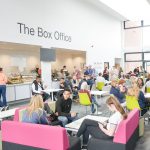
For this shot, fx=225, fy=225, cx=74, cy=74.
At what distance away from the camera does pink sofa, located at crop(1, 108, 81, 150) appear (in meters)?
2.99

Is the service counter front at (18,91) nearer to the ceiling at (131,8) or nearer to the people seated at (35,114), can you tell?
the people seated at (35,114)

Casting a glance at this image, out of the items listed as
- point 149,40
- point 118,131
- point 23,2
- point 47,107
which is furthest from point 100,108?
point 149,40

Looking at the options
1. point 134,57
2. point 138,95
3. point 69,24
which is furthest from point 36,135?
point 134,57

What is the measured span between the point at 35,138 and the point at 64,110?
1.65 metres

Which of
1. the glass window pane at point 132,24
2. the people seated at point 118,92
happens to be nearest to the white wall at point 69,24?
the glass window pane at point 132,24

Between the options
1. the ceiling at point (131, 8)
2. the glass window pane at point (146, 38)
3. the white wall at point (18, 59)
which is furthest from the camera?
the glass window pane at point (146, 38)

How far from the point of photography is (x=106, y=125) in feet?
12.0

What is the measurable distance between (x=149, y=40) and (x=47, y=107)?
15.2m

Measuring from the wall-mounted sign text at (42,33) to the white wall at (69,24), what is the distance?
14 centimetres

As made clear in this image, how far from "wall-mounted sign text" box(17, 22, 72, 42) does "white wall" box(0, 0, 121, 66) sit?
0.14m

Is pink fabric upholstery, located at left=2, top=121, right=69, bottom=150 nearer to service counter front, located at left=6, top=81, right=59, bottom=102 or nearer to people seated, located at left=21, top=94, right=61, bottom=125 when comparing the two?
people seated, located at left=21, top=94, right=61, bottom=125

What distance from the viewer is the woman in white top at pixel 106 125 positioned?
3463mm

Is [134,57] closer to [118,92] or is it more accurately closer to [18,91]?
[18,91]

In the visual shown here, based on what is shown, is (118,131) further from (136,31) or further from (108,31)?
(136,31)
